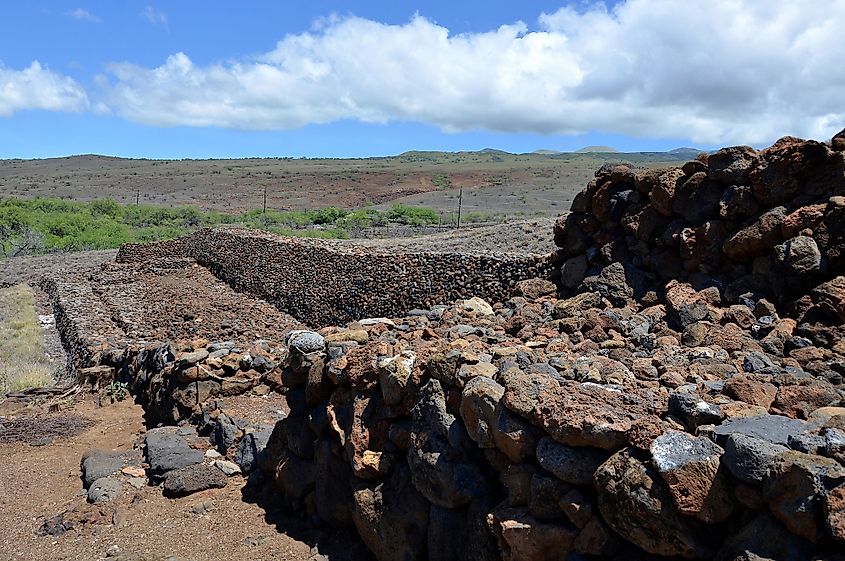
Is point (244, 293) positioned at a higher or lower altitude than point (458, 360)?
lower

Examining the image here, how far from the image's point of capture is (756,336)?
5102 mm

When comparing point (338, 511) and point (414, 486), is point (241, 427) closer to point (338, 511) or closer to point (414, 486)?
point (338, 511)

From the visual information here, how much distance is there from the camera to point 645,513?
313 cm

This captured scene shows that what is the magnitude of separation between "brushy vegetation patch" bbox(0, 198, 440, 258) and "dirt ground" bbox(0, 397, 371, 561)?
23.4 m

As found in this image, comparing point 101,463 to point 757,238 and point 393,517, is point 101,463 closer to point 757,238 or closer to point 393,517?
point 393,517

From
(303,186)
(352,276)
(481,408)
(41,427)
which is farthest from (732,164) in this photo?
(303,186)

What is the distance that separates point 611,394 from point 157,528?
385 cm

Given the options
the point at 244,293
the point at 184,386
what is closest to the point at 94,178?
the point at 244,293

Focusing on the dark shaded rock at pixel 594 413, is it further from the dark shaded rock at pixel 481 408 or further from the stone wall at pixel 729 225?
the stone wall at pixel 729 225

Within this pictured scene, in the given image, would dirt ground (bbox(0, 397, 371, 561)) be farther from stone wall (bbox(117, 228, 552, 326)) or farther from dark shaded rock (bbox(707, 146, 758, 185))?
stone wall (bbox(117, 228, 552, 326))

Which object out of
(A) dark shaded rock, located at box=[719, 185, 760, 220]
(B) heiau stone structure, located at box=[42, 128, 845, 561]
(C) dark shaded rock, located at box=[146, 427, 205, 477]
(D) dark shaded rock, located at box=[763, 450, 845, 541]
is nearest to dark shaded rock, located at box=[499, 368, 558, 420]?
(B) heiau stone structure, located at box=[42, 128, 845, 561]

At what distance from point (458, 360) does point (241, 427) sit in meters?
3.57

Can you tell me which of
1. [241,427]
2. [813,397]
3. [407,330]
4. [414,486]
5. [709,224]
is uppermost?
[709,224]

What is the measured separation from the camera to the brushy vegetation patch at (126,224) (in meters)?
33.5
